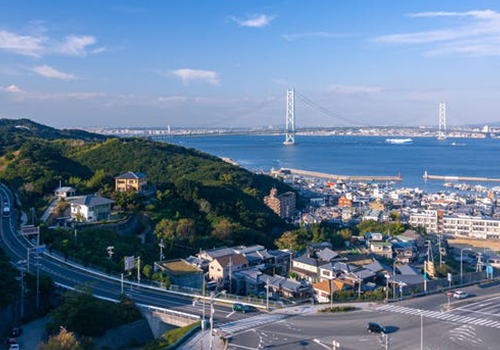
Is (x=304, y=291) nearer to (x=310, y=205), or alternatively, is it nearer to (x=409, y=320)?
(x=409, y=320)

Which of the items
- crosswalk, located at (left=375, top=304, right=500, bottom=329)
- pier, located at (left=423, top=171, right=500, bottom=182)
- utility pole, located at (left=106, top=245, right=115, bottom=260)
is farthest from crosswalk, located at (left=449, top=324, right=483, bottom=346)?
pier, located at (left=423, top=171, right=500, bottom=182)

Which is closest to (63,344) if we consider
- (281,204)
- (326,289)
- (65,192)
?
(326,289)

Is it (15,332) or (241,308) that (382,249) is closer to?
(241,308)

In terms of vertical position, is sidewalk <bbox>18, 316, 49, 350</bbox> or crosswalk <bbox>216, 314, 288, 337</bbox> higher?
crosswalk <bbox>216, 314, 288, 337</bbox>

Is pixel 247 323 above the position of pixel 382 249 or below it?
above

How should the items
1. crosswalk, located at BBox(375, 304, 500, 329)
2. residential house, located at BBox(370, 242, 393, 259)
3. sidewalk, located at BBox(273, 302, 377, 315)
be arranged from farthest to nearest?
residential house, located at BBox(370, 242, 393, 259), sidewalk, located at BBox(273, 302, 377, 315), crosswalk, located at BBox(375, 304, 500, 329)

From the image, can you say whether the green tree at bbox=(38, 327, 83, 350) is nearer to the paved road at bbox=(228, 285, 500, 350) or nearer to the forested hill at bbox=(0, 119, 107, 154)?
the paved road at bbox=(228, 285, 500, 350)

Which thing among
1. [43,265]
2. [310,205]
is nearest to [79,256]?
[43,265]
